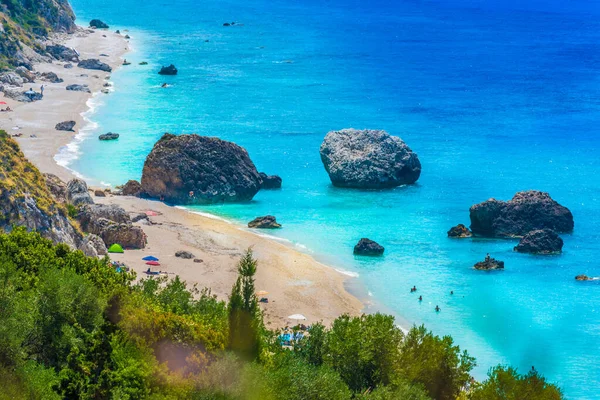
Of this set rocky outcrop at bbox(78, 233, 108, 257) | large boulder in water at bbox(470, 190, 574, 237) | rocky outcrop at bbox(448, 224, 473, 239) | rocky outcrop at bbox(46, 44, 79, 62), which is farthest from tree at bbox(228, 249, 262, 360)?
rocky outcrop at bbox(46, 44, 79, 62)

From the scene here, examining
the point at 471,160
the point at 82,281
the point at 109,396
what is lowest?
the point at 109,396

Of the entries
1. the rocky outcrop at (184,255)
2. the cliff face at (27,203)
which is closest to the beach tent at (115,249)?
the cliff face at (27,203)

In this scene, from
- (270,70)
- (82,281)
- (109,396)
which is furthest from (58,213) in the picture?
(270,70)

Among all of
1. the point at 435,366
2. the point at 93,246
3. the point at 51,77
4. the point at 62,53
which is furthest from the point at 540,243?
the point at 62,53

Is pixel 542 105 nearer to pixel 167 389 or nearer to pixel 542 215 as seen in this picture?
pixel 542 215

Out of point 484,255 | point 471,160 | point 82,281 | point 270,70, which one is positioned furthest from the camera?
point 270,70

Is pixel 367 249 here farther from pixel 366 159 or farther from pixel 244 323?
pixel 244 323

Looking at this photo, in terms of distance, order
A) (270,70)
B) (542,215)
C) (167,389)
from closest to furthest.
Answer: (167,389)
(542,215)
(270,70)

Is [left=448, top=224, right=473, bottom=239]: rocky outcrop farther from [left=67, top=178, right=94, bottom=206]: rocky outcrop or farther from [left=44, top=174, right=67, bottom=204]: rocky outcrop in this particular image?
[left=44, top=174, right=67, bottom=204]: rocky outcrop
